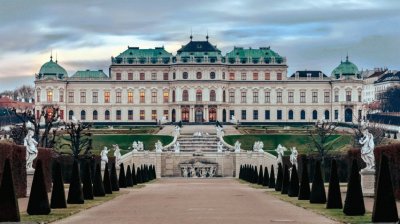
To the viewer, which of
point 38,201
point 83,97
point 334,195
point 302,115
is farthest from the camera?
point 302,115

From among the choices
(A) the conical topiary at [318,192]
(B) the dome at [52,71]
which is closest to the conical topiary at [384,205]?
(A) the conical topiary at [318,192]

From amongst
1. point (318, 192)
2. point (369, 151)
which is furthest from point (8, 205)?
point (369, 151)

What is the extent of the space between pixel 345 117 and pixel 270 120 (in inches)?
315

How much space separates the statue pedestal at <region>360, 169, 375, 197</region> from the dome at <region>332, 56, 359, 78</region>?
84.8 meters

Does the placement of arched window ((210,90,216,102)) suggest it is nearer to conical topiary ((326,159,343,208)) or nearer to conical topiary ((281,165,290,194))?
conical topiary ((281,165,290,194))

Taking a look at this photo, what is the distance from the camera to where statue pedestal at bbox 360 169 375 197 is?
82.6 feet

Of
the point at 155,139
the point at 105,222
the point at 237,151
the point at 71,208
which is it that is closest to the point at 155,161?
the point at 237,151

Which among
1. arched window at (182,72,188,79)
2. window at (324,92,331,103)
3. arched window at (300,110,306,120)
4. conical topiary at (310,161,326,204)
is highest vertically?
arched window at (182,72,188,79)

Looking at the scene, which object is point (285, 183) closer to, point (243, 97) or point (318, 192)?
point (318, 192)

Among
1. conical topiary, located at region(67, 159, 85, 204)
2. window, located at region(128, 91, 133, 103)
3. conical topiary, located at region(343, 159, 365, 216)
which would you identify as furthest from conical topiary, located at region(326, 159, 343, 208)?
window, located at region(128, 91, 133, 103)

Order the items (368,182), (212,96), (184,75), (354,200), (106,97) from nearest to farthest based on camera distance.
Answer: (354,200) < (368,182) < (212,96) < (184,75) < (106,97)

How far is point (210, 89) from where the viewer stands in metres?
107

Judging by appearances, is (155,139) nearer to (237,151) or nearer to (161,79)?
(237,151)

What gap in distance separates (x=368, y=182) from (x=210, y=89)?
81.9m
